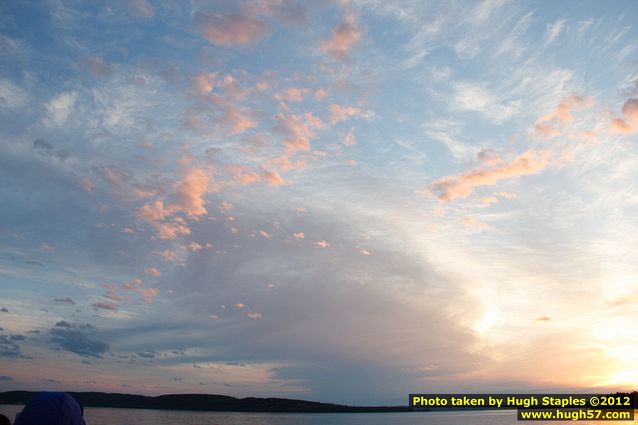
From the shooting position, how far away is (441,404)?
51.6m

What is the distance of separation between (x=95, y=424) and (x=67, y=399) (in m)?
203

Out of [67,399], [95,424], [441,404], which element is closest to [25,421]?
[67,399]

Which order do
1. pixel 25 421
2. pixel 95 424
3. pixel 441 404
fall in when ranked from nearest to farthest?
1. pixel 25 421
2. pixel 441 404
3. pixel 95 424

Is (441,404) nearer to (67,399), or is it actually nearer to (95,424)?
(67,399)

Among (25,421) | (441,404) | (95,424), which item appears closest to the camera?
(25,421)

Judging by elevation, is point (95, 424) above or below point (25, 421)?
below

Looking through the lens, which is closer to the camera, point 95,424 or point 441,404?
point 441,404

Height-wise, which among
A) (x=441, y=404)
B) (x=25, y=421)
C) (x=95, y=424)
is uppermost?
(x=25, y=421)

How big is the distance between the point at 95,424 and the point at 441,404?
605 feet

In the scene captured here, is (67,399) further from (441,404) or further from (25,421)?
(441,404)

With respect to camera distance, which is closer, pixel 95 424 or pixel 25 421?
pixel 25 421

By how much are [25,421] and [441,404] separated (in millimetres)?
43018

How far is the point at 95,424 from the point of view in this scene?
190 meters

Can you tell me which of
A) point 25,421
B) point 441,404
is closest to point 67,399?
point 25,421
